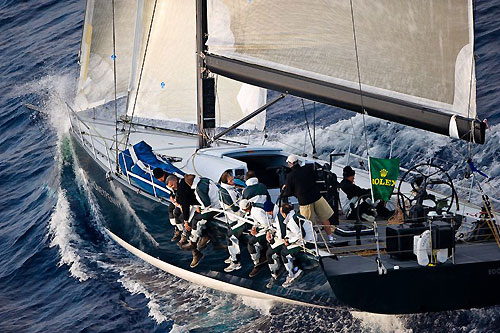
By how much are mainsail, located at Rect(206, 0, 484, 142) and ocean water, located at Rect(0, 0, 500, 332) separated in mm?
2051

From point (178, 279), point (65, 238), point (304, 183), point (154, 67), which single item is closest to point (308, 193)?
point (304, 183)

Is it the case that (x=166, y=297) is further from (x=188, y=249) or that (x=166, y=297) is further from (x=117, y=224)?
(x=117, y=224)

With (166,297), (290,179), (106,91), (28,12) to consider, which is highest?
(28,12)

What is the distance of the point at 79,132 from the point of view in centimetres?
1733

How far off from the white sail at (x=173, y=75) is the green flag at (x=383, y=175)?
5.70 metres

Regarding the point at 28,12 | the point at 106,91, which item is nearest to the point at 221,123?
the point at 106,91

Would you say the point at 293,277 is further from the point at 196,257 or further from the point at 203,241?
the point at 196,257

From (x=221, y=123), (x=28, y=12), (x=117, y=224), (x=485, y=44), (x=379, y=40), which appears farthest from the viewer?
(x=28, y=12)

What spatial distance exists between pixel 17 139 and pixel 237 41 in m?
12.2

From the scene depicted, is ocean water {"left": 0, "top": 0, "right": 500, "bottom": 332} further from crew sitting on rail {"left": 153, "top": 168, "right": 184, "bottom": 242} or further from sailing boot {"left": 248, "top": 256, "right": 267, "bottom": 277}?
crew sitting on rail {"left": 153, "top": 168, "right": 184, "bottom": 242}

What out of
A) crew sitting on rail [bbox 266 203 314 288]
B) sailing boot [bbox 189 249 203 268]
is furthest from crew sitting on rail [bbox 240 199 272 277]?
sailing boot [bbox 189 249 203 268]

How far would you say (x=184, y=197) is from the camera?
41.0 feet

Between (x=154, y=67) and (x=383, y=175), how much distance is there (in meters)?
7.19

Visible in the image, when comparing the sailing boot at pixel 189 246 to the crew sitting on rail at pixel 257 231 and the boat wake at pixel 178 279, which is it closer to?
the boat wake at pixel 178 279
